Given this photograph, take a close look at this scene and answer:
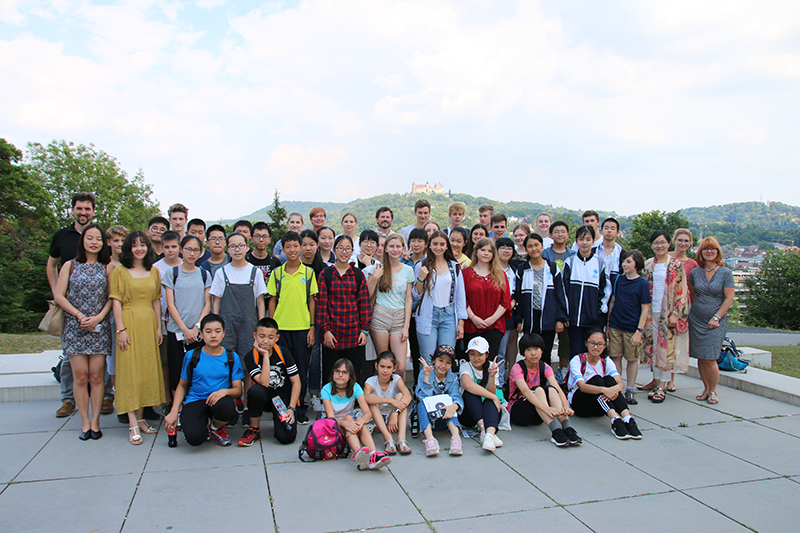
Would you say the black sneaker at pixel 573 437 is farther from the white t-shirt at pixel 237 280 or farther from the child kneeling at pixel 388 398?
the white t-shirt at pixel 237 280

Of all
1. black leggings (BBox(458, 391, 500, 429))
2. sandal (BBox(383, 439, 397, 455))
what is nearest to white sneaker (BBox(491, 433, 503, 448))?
black leggings (BBox(458, 391, 500, 429))

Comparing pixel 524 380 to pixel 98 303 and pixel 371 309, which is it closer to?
pixel 371 309

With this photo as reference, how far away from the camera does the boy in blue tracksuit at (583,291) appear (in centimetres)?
545

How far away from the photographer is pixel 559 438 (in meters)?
4.27

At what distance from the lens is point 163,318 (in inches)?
188

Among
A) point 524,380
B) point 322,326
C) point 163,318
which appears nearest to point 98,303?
point 163,318

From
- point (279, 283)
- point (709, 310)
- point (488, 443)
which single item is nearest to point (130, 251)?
point (279, 283)

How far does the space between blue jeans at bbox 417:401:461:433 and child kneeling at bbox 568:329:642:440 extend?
4.61 ft

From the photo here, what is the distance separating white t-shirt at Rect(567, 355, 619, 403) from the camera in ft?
15.9

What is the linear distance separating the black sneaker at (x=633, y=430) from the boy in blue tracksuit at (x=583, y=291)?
1.15 metres

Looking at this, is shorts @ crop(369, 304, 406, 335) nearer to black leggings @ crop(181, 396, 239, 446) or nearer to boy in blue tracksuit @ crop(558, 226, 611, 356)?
black leggings @ crop(181, 396, 239, 446)

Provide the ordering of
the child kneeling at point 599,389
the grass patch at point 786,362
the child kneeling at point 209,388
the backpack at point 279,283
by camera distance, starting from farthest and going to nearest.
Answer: the grass patch at point 786,362 < the backpack at point 279,283 < the child kneeling at point 599,389 < the child kneeling at point 209,388

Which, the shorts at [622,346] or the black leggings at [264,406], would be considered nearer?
the black leggings at [264,406]

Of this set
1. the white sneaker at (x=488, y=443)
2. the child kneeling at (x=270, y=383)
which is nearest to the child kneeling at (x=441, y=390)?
the white sneaker at (x=488, y=443)
